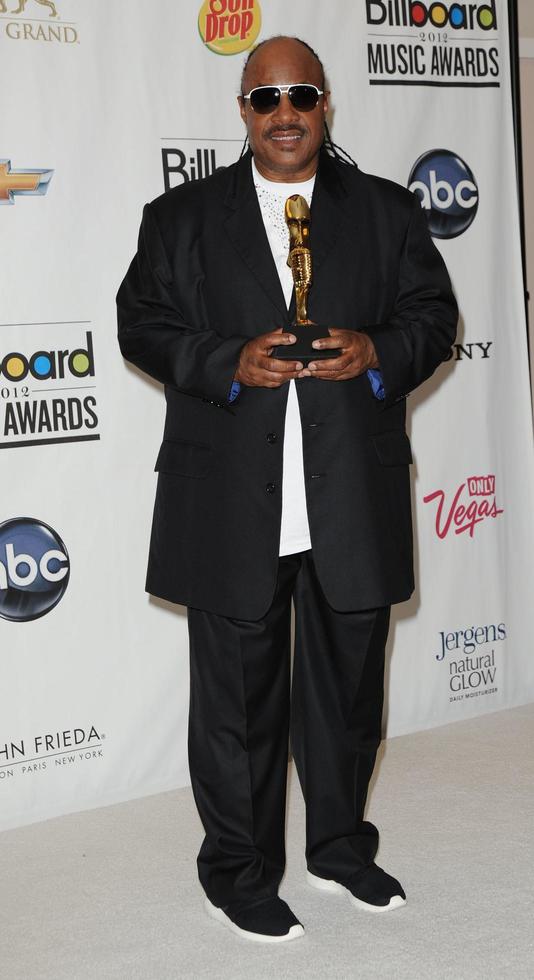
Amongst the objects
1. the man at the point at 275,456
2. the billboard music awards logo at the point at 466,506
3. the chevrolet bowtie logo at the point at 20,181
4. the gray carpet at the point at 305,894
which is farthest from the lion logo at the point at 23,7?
the gray carpet at the point at 305,894

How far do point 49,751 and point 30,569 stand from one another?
52 cm

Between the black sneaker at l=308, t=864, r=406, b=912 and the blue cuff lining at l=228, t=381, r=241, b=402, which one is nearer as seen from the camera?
the blue cuff lining at l=228, t=381, r=241, b=402

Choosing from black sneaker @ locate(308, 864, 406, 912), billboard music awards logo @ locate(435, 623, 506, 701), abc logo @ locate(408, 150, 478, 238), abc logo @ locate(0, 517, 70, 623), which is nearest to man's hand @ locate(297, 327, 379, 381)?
black sneaker @ locate(308, 864, 406, 912)

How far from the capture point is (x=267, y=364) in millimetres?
2182

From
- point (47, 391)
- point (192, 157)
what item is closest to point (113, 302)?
point (47, 391)

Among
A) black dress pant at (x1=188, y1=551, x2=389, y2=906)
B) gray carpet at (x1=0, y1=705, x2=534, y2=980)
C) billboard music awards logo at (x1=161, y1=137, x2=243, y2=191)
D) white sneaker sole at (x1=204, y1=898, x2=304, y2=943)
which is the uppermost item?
billboard music awards logo at (x1=161, y1=137, x2=243, y2=191)

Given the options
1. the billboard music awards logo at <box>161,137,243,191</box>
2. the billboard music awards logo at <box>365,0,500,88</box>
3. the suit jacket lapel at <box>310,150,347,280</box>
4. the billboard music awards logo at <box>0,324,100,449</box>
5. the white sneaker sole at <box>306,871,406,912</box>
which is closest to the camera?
the suit jacket lapel at <box>310,150,347,280</box>

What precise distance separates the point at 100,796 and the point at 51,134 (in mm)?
1841

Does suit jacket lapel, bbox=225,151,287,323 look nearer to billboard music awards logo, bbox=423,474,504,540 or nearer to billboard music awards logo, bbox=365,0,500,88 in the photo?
billboard music awards logo, bbox=365,0,500,88

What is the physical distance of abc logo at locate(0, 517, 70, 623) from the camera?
3180 millimetres

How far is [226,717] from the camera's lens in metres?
2.47

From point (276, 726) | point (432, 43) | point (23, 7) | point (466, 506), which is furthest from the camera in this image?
point (466, 506)

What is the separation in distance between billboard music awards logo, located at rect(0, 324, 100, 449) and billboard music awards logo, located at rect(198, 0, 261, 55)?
36.0 inches

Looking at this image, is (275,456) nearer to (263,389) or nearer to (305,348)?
(263,389)
